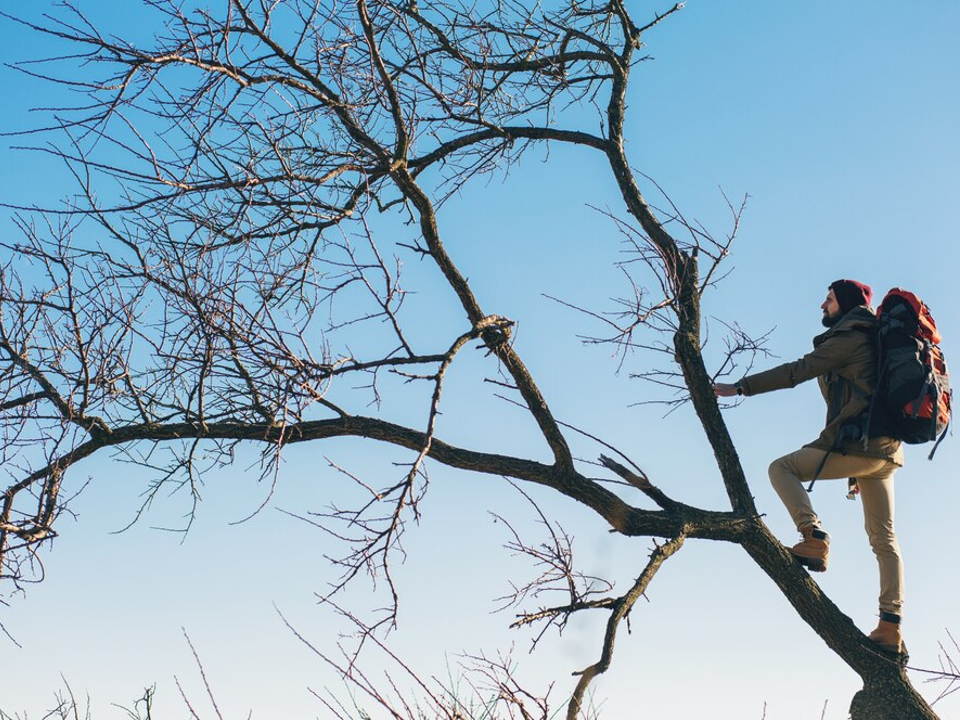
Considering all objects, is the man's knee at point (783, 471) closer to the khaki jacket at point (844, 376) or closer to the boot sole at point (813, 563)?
the khaki jacket at point (844, 376)

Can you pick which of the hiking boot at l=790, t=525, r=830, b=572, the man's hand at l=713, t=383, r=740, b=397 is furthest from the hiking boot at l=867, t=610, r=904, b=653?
the man's hand at l=713, t=383, r=740, b=397

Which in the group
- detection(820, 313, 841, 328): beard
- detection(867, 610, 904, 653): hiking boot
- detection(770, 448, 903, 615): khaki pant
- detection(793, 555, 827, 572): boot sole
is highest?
detection(820, 313, 841, 328): beard

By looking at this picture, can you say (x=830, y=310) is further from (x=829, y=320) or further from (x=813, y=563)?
(x=813, y=563)

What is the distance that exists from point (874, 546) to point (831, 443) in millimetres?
658

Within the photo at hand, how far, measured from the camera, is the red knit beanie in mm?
5844

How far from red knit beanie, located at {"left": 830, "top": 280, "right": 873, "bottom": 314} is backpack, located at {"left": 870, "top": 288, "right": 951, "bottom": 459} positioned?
15 centimetres

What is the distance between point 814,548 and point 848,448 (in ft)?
1.97

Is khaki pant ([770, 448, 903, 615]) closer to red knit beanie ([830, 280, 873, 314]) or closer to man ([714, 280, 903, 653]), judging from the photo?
man ([714, 280, 903, 653])

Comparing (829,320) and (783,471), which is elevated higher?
(829,320)

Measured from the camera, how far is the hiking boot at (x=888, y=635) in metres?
5.70

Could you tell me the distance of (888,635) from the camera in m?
5.71

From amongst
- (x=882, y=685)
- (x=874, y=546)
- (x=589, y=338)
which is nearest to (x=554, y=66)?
(x=589, y=338)

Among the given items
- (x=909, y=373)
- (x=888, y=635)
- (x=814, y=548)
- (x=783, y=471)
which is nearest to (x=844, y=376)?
(x=909, y=373)

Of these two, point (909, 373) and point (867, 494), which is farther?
point (867, 494)
